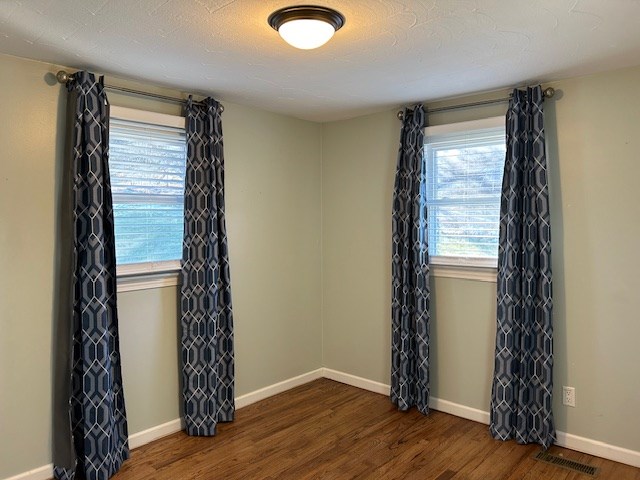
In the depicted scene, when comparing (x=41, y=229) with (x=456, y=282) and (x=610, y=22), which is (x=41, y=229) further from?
(x=610, y=22)

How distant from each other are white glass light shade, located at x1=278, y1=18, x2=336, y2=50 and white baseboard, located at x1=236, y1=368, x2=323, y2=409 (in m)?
2.71

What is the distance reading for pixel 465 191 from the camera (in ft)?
11.3

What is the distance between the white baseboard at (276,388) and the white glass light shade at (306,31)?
8.87ft

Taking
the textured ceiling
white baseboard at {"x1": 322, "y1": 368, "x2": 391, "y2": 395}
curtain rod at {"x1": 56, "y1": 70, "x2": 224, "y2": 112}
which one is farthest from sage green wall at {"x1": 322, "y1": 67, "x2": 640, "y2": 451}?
curtain rod at {"x1": 56, "y1": 70, "x2": 224, "y2": 112}

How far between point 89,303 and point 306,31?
186 cm

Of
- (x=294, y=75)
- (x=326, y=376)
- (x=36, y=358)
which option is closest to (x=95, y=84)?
(x=294, y=75)

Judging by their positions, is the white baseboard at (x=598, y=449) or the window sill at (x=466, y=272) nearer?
the white baseboard at (x=598, y=449)

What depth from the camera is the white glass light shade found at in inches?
78.1

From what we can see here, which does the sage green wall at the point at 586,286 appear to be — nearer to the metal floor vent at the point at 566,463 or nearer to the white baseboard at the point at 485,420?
the white baseboard at the point at 485,420

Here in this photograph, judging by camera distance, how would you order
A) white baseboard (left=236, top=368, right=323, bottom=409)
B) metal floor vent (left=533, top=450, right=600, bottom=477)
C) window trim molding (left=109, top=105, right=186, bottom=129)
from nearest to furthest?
metal floor vent (left=533, top=450, right=600, bottom=477), window trim molding (left=109, top=105, right=186, bottom=129), white baseboard (left=236, top=368, right=323, bottom=409)

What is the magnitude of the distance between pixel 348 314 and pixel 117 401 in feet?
6.68

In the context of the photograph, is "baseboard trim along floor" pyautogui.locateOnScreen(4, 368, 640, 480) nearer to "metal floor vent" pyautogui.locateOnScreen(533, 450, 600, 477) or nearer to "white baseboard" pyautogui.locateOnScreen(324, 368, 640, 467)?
"white baseboard" pyautogui.locateOnScreen(324, 368, 640, 467)

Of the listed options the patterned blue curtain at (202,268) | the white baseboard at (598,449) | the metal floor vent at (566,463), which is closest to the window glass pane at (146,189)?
the patterned blue curtain at (202,268)

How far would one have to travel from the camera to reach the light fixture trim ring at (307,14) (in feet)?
6.39
